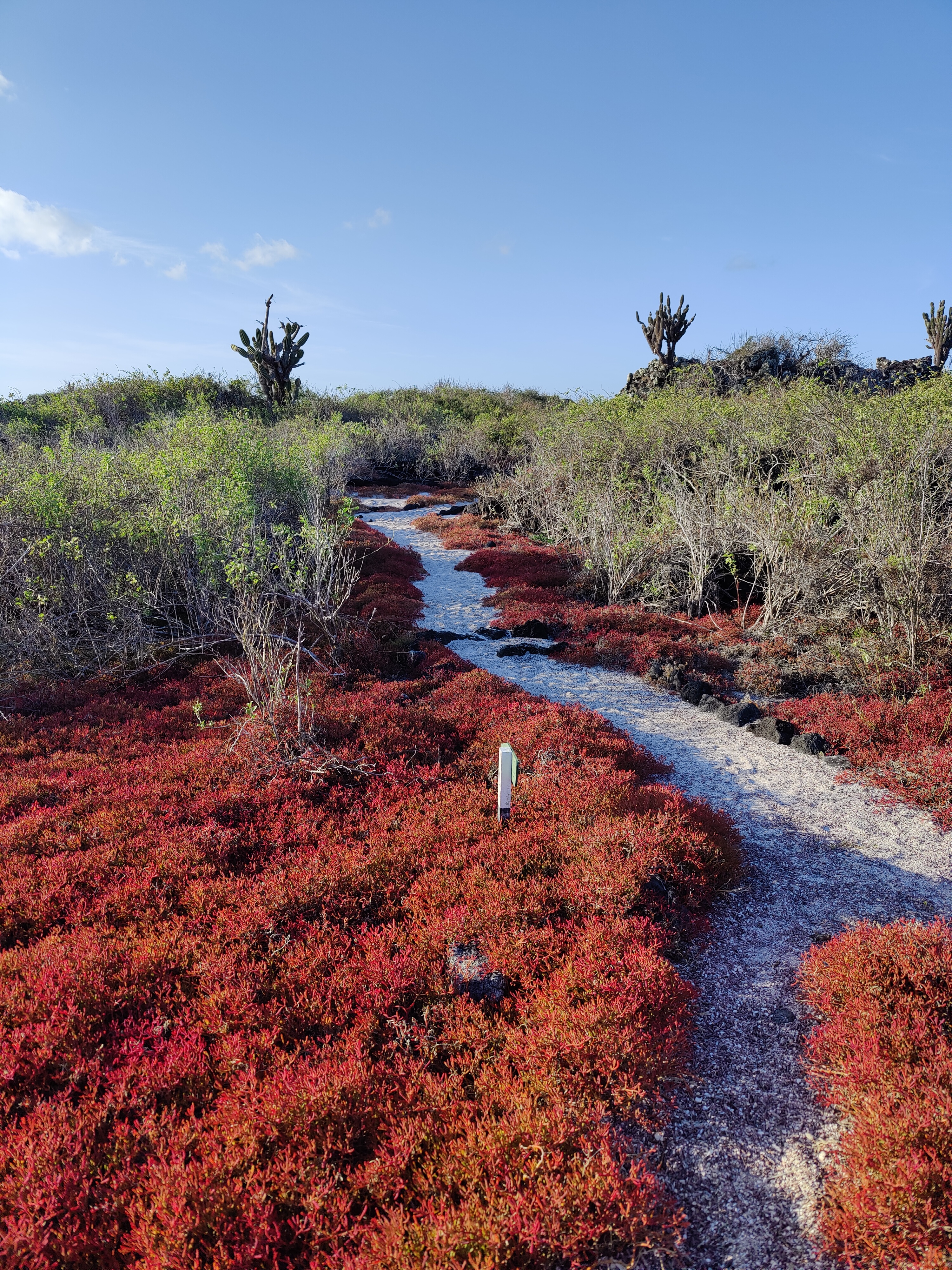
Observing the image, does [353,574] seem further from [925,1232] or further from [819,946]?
[925,1232]

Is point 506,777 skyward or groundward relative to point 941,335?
groundward

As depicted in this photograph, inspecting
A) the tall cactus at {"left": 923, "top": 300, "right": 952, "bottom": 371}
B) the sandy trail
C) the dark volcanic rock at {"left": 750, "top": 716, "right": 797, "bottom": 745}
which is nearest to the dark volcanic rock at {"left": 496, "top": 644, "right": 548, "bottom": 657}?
the sandy trail

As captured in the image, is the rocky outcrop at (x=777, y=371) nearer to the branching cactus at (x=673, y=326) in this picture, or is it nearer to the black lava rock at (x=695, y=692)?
the branching cactus at (x=673, y=326)

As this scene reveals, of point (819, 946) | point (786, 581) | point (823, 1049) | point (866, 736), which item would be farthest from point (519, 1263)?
point (786, 581)

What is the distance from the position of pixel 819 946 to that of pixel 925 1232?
6.50 feet

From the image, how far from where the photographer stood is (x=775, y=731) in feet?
24.4

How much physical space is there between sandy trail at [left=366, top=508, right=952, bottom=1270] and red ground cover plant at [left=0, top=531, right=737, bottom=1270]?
0.75 ft

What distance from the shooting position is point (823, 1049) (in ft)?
10.6

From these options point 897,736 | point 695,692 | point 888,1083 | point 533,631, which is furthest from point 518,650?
point 888,1083

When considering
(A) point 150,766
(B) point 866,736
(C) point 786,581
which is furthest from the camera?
(C) point 786,581

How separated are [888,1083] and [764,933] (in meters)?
1.46

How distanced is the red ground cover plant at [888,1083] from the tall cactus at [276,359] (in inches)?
1529

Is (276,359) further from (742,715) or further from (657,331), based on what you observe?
(742,715)

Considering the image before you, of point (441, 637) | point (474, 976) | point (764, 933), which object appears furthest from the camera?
point (441, 637)
